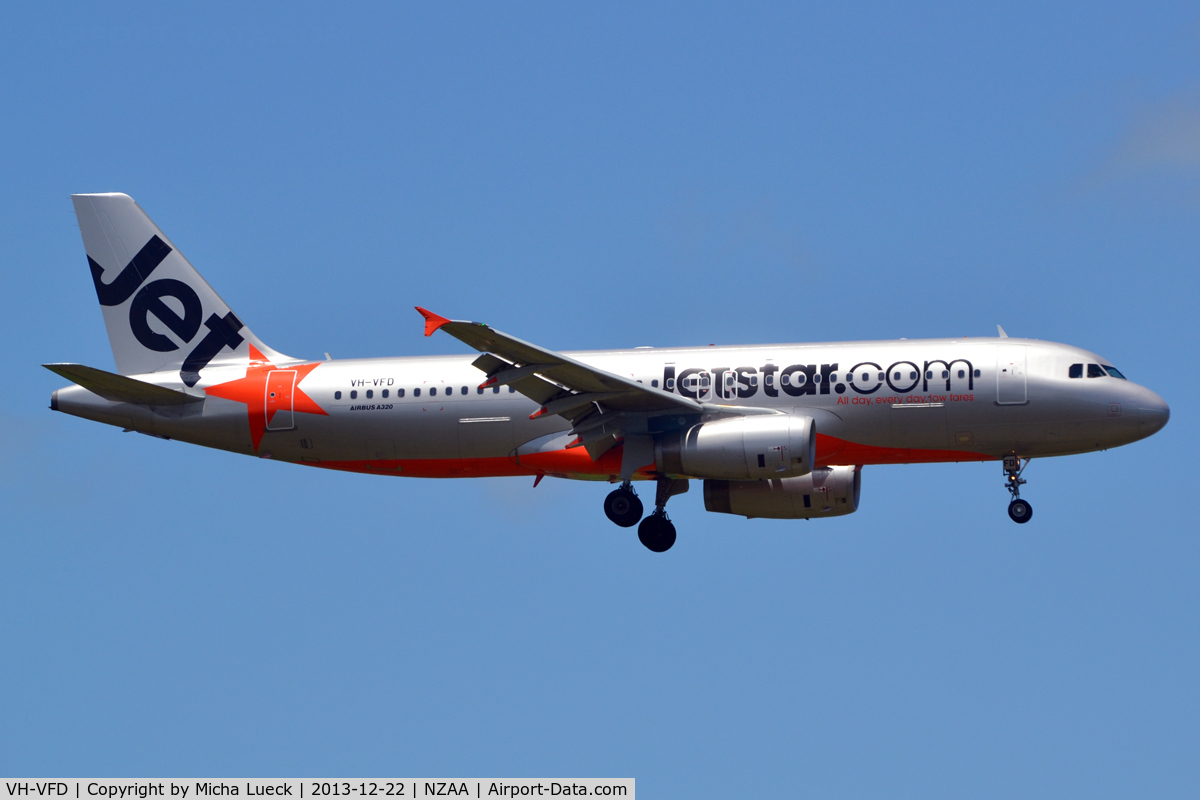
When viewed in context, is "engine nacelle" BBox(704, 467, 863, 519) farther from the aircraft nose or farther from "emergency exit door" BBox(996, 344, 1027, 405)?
the aircraft nose

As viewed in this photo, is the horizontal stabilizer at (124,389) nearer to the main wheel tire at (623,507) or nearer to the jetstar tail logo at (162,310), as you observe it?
the jetstar tail logo at (162,310)

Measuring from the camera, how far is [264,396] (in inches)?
1564

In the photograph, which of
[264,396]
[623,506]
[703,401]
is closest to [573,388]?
[703,401]

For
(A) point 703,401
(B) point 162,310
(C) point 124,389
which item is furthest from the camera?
(B) point 162,310

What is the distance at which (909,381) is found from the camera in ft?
119

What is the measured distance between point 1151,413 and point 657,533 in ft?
38.5

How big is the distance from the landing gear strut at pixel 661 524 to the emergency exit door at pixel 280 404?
912 centimetres

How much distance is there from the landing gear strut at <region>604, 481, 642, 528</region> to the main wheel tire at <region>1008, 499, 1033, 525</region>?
28.7 ft

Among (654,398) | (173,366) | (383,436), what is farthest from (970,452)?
(173,366)

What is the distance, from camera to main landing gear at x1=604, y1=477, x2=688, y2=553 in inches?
1515

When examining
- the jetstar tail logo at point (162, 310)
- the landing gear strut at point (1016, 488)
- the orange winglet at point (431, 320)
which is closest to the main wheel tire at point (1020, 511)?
the landing gear strut at point (1016, 488)

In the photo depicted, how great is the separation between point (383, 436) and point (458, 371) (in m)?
2.45

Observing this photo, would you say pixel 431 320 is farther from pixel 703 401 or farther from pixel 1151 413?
pixel 1151 413

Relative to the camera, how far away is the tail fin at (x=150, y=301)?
136 feet
